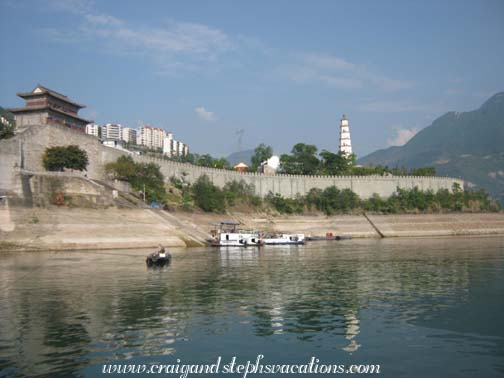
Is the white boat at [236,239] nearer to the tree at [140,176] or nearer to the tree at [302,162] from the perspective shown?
the tree at [140,176]

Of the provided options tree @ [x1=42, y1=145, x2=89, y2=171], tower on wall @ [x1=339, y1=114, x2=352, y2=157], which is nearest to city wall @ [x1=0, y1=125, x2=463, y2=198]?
tree @ [x1=42, y1=145, x2=89, y2=171]

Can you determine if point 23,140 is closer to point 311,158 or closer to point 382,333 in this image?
point 382,333

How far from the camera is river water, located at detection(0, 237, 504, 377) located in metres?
15.1

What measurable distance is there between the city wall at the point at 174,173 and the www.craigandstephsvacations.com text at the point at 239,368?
44.5m

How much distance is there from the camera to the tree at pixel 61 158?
6297 cm

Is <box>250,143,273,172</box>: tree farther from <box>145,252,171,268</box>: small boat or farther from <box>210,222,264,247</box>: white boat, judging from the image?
<box>145,252,171,268</box>: small boat

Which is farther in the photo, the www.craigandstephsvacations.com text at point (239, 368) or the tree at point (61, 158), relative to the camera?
the tree at point (61, 158)

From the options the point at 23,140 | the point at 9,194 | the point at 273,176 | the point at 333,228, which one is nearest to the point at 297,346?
the point at 9,194

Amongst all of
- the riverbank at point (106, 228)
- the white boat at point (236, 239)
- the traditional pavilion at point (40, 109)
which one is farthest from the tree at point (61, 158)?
the white boat at point (236, 239)

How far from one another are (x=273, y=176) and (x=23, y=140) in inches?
1962

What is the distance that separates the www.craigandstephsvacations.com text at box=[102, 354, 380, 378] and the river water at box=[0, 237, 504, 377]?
29cm

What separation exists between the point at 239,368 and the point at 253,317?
602 cm

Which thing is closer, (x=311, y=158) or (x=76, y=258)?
(x=76, y=258)

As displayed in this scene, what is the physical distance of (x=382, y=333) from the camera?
58.4 feet
